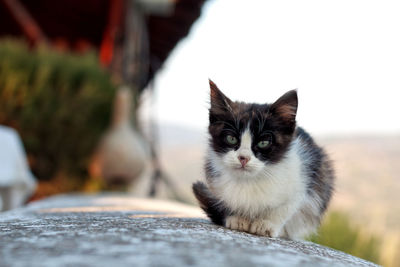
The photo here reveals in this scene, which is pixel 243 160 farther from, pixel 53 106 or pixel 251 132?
pixel 53 106

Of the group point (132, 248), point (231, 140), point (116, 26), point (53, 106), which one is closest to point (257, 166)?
point (231, 140)

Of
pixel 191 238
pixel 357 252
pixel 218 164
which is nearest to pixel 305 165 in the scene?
pixel 218 164

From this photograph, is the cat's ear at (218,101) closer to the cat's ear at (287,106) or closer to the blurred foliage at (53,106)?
the cat's ear at (287,106)

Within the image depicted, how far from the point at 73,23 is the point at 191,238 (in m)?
11.2

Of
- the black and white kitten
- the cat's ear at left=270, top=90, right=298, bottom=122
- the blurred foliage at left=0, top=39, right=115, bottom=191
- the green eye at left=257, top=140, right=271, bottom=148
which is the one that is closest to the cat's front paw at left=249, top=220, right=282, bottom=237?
the black and white kitten

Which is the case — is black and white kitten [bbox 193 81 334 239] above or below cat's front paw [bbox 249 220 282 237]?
above

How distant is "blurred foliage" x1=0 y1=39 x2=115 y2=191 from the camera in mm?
5848

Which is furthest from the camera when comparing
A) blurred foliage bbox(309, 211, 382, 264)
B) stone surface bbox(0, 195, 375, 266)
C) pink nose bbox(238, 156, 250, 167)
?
blurred foliage bbox(309, 211, 382, 264)

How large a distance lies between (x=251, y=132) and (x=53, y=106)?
14.9 ft

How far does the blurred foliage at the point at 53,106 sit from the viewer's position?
230 inches

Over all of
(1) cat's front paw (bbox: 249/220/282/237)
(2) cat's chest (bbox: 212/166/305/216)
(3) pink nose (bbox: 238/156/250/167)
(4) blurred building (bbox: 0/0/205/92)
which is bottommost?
(1) cat's front paw (bbox: 249/220/282/237)

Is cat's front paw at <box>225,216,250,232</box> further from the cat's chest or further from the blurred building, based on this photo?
the blurred building

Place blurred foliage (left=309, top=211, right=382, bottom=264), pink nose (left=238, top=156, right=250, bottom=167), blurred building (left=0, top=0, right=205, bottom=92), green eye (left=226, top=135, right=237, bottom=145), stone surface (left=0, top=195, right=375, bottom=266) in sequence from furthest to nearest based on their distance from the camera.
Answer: blurred building (left=0, top=0, right=205, bottom=92), blurred foliage (left=309, top=211, right=382, bottom=264), green eye (left=226, top=135, right=237, bottom=145), pink nose (left=238, top=156, right=250, bottom=167), stone surface (left=0, top=195, right=375, bottom=266)

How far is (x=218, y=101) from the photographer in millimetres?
2373
